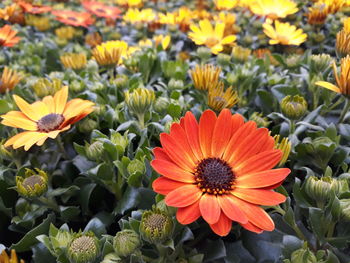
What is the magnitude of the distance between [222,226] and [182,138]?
0.89ft

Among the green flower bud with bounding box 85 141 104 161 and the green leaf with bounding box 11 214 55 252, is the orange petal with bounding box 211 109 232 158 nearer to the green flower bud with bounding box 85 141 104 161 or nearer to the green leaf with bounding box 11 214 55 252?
the green flower bud with bounding box 85 141 104 161

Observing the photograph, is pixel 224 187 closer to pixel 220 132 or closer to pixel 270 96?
pixel 220 132

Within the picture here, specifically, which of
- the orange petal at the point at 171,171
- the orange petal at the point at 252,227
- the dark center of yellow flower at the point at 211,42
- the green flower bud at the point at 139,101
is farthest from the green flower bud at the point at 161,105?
the dark center of yellow flower at the point at 211,42

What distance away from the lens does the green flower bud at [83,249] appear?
943mm

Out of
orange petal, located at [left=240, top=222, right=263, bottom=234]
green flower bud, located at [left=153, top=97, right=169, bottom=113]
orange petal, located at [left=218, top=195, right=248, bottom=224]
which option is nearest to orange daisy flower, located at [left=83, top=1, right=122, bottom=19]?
green flower bud, located at [left=153, top=97, right=169, bottom=113]

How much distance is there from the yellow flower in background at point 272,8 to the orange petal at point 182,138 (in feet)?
4.90

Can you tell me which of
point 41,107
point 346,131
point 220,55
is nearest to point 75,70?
point 41,107

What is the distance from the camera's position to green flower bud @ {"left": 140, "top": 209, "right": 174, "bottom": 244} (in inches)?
36.8

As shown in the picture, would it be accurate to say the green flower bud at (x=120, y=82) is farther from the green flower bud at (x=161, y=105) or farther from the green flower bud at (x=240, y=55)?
the green flower bud at (x=240, y=55)

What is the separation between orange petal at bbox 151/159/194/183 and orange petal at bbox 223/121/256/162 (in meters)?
0.14

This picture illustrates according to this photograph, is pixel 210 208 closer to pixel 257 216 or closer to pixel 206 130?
pixel 257 216

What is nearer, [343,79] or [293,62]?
[343,79]

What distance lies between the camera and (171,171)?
3.01 feet

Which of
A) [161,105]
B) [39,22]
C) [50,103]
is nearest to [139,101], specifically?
[161,105]
